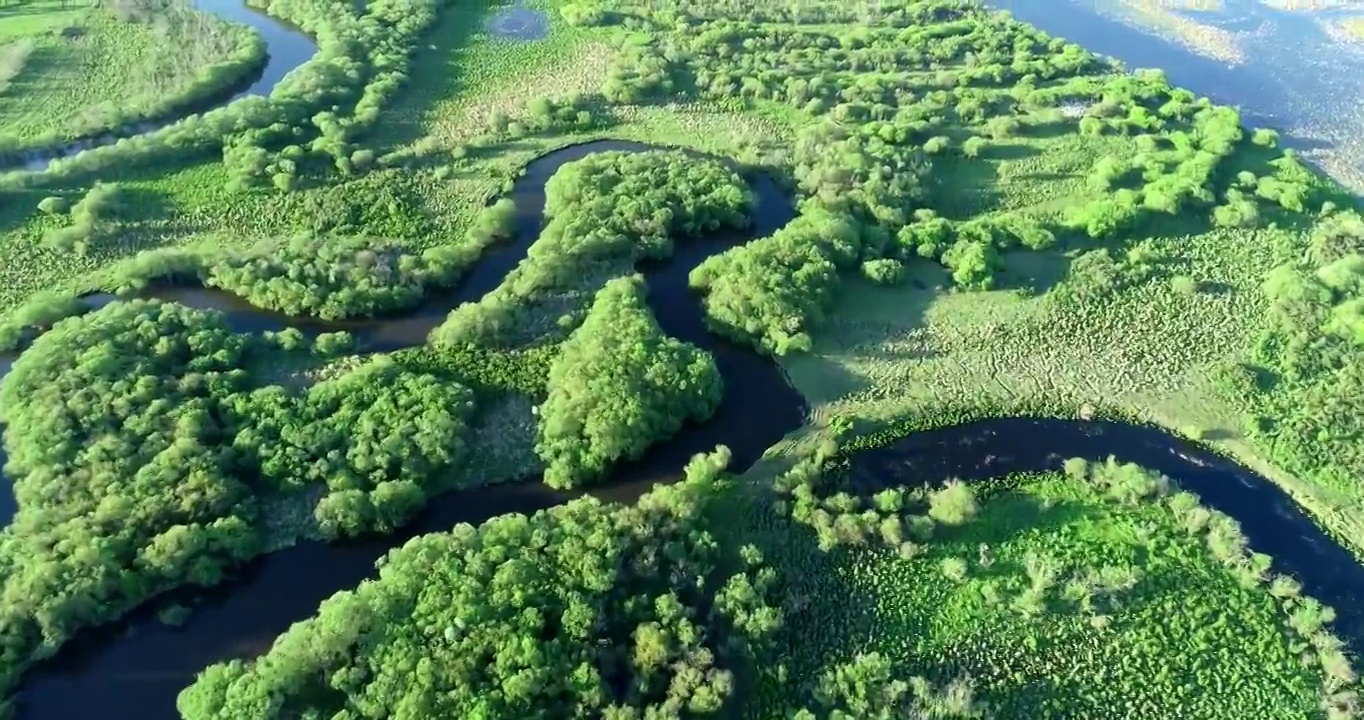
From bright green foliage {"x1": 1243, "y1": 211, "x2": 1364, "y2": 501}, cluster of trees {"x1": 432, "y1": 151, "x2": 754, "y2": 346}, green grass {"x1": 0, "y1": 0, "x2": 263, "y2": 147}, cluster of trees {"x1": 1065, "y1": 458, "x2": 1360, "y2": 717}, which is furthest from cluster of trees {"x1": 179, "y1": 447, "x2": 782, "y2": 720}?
green grass {"x1": 0, "y1": 0, "x2": 263, "y2": 147}

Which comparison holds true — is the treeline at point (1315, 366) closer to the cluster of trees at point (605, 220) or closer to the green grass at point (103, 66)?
the cluster of trees at point (605, 220)

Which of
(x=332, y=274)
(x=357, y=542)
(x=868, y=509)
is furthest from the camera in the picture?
(x=332, y=274)

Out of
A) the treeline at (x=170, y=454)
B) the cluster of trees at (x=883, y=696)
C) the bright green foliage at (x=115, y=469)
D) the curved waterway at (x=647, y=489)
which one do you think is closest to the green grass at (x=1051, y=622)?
the cluster of trees at (x=883, y=696)

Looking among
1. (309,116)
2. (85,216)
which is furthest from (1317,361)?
(85,216)

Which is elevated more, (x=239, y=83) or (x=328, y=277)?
(x=239, y=83)

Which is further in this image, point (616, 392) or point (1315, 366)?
point (1315, 366)

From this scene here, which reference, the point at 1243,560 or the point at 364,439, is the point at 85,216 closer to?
the point at 364,439

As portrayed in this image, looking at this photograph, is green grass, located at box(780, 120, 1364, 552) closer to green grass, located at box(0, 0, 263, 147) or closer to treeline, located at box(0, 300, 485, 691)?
treeline, located at box(0, 300, 485, 691)
